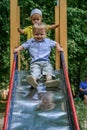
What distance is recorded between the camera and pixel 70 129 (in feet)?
15.5

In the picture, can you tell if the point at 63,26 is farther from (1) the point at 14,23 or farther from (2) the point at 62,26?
(1) the point at 14,23

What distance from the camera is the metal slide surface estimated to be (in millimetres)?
4797

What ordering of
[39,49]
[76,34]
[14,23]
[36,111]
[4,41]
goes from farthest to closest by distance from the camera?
[76,34], [4,41], [14,23], [39,49], [36,111]

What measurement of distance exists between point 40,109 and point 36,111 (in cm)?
7

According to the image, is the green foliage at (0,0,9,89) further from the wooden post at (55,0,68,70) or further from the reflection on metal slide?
the reflection on metal slide

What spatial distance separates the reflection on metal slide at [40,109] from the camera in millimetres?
4766

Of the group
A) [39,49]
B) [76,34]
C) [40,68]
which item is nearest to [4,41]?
[76,34]

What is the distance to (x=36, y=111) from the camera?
513cm

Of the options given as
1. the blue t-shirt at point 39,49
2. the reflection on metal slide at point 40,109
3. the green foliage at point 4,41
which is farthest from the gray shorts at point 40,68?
the green foliage at point 4,41

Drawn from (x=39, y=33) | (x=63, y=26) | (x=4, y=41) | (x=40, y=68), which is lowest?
(x=40, y=68)

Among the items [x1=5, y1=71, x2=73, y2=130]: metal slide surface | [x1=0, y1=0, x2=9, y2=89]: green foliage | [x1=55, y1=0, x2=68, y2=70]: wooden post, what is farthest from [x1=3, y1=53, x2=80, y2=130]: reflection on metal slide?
[x1=0, y1=0, x2=9, y2=89]: green foliage

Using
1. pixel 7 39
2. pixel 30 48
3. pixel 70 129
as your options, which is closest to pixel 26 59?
pixel 7 39

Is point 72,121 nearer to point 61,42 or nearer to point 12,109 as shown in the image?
point 12,109

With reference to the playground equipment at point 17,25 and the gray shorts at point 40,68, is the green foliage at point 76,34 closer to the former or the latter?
the playground equipment at point 17,25
